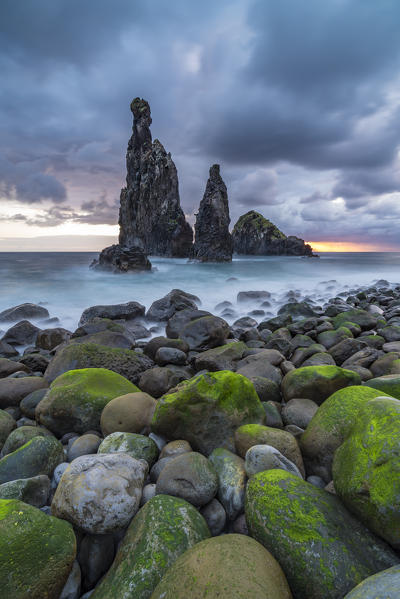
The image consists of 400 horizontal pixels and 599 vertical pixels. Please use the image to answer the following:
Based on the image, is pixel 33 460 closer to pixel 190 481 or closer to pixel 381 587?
pixel 190 481

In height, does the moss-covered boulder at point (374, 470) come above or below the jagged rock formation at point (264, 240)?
below

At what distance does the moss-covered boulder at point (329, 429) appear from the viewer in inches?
89.5

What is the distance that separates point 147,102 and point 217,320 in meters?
69.2

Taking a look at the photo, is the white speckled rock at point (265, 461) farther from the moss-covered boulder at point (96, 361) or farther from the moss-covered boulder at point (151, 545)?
the moss-covered boulder at point (96, 361)

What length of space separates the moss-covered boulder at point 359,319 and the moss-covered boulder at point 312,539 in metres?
5.79

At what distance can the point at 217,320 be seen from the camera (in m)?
6.52

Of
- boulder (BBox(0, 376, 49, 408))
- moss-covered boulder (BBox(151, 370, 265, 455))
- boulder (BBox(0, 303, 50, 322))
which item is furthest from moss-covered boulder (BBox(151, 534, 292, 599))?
boulder (BBox(0, 303, 50, 322))

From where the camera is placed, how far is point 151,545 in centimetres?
158

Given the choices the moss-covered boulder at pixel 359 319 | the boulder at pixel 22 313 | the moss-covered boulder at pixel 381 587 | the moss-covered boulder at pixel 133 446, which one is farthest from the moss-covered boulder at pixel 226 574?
the boulder at pixel 22 313

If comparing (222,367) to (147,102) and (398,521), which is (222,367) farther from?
→ (147,102)

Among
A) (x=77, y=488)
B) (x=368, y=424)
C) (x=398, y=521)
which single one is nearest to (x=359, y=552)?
(x=398, y=521)

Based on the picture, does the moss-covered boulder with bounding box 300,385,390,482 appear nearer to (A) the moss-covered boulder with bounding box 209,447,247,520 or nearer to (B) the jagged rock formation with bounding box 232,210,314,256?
(A) the moss-covered boulder with bounding box 209,447,247,520

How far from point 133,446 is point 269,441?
1102mm

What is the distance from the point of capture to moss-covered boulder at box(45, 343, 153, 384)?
431cm
